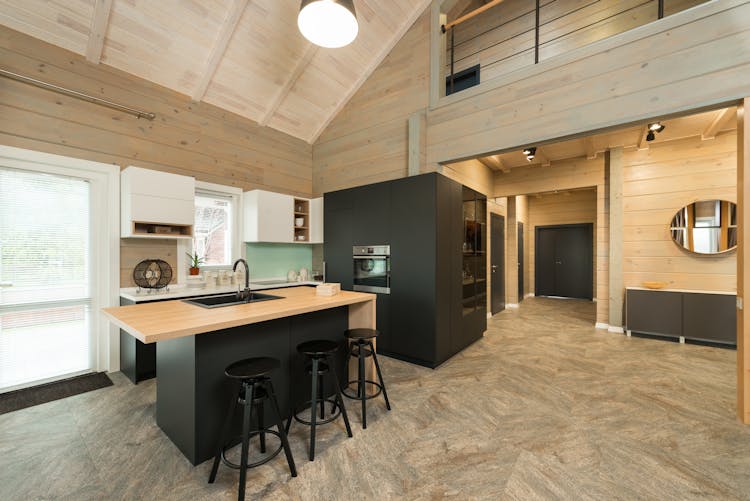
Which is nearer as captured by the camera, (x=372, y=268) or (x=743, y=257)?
(x=743, y=257)

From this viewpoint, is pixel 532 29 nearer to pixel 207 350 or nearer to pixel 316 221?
pixel 316 221

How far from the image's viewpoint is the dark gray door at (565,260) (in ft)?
26.3

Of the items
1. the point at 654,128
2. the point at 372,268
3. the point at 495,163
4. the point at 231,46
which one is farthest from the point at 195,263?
the point at 654,128

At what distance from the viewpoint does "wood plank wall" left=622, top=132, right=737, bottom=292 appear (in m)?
4.25

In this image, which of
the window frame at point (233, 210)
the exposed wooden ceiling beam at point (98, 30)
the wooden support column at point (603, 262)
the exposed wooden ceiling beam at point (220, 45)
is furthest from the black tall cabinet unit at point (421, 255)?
the exposed wooden ceiling beam at point (98, 30)

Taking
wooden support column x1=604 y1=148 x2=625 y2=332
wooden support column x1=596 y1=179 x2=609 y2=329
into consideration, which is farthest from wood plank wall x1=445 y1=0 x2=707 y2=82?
wooden support column x1=596 y1=179 x2=609 y2=329

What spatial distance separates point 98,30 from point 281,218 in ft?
8.63

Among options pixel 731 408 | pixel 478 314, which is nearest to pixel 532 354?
pixel 478 314

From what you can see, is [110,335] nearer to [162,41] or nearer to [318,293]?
[318,293]

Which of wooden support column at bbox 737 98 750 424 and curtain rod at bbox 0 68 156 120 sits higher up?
curtain rod at bbox 0 68 156 120

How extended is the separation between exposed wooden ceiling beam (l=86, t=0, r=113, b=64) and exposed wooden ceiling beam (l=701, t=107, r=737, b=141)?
6.53m

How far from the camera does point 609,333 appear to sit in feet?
15.7

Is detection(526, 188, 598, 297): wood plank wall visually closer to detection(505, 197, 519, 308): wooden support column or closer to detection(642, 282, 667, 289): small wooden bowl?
detection(505, 197, 519, 308): wooden support column

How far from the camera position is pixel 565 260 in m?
8.30
